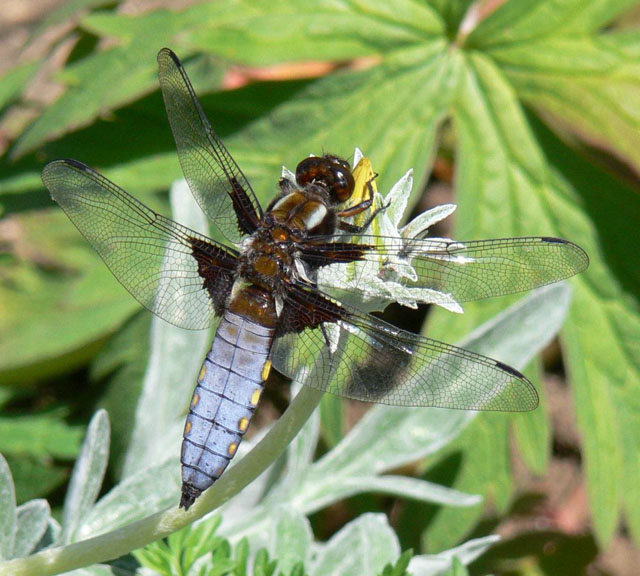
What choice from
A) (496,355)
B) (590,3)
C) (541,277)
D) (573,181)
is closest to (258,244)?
(541,277)

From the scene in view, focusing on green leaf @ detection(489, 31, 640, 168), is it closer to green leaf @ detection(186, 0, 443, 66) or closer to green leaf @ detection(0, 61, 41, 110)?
green leaf @ detection(186, 0, 443, 66)

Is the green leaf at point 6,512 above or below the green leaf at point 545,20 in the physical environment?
below

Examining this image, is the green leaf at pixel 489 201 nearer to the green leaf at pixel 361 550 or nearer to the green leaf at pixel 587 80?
the green leaf at pixel 587 80

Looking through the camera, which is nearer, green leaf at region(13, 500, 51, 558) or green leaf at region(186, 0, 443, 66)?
green leaf at region(13, 500, 51, 558)

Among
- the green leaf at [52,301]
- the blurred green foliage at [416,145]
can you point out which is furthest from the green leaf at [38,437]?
the green leaf at [52,301]

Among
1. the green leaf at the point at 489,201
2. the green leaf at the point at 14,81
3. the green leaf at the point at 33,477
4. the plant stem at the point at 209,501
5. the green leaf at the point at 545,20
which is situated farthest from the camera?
the green leaf at the point at 14,81

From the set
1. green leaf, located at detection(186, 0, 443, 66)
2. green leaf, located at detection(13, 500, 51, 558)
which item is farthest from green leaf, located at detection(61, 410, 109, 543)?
green leaf, located at detection(186, 0, 443, 66)
